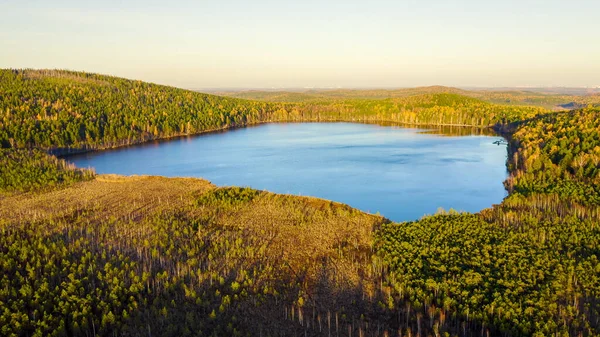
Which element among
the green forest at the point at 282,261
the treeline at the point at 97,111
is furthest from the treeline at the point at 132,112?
the green forest at the point at 282,261

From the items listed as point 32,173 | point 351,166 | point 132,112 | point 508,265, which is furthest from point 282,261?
point 132,112

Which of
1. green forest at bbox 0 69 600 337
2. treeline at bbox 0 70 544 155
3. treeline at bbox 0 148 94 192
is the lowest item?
green forest at bbox 0 69 600 337

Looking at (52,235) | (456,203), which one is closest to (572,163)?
(456,203)

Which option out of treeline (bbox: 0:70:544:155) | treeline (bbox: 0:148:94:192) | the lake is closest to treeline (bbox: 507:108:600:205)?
the lake

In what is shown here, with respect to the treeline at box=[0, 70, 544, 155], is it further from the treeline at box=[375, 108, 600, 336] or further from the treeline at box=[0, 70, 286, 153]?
the treeline at box=[375, 108, 600, 336]

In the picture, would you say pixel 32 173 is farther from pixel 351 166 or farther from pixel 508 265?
pixel 508 265
